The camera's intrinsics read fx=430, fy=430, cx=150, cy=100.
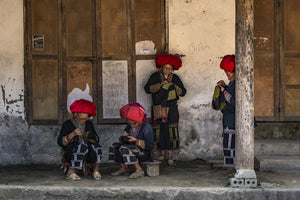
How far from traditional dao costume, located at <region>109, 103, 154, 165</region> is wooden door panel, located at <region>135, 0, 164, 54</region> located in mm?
1571

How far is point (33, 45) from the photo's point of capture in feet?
22.3

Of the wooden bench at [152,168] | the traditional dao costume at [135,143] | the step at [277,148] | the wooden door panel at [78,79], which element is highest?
the wooden door panel at [78,79]

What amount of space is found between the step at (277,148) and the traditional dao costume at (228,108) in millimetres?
1162

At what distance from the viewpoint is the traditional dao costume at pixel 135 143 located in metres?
5.54

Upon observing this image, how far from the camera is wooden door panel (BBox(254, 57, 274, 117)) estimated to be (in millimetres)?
6930

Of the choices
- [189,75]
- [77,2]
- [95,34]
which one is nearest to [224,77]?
[189,75]

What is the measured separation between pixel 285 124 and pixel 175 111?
1.86 metres

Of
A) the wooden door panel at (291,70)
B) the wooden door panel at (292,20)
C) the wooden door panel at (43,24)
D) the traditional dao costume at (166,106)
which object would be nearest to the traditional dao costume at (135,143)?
the traditional dao costume at (166,106)

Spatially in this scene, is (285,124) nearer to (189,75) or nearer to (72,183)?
(189,75)

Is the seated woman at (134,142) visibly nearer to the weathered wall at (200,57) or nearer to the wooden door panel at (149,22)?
the weathered wall at (200,57)

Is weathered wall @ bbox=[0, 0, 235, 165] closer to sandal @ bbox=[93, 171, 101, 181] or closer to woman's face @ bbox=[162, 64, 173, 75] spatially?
woman's face @ bbox=[162, 64, 173, 75]

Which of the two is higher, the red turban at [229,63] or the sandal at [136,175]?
the red turban at [229,63]

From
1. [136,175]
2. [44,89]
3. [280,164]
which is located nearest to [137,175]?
[136,175]

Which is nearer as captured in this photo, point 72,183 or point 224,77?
point 72,183
